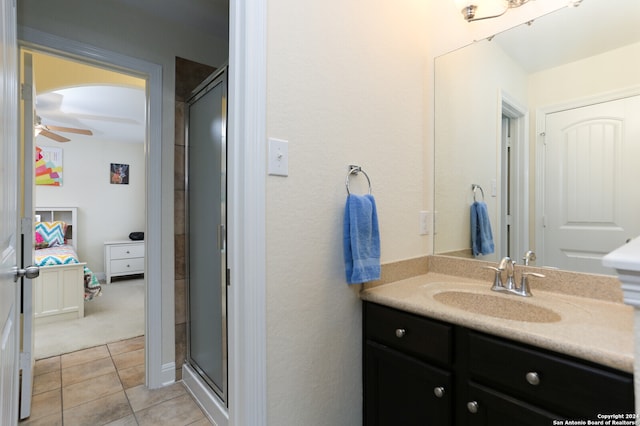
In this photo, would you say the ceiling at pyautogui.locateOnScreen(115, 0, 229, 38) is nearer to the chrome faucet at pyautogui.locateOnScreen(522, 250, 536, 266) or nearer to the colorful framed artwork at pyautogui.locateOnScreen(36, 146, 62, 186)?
the chrome faucet at pyautogui.locateOnScreen(522, 250, 536, 266)

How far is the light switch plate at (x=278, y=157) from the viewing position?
1.07 meters

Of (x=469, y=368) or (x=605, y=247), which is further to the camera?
(x=605, y=247)

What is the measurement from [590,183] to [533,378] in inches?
35.6

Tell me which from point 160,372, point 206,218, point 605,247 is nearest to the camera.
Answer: point 605,247

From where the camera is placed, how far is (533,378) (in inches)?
34.0

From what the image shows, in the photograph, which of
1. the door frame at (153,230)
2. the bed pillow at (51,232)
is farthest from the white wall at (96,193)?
the door frame at (153,230)

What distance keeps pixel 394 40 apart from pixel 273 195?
1.03 metres

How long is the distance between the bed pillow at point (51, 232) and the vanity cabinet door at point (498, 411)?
537 centimetres

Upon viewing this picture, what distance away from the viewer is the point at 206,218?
1927 mm

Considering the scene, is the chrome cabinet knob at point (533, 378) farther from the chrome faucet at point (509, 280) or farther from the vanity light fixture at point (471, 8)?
the vanity light fixture at point (471, 8)

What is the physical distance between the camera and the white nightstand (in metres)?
5.04

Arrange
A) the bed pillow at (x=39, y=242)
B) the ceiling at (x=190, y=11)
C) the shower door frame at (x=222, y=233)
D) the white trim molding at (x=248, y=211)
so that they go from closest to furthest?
1. the white trim molding at (x=248, y=211)
2. the shower door frame at (x=222, y=233)
3. the ceiling at (x=190, y=11)
4. the bed pillow at (x=39, y=242)

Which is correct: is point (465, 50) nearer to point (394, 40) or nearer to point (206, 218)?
point (394, 40)

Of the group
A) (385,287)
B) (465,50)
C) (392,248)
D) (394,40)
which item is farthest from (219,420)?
(465,50)
